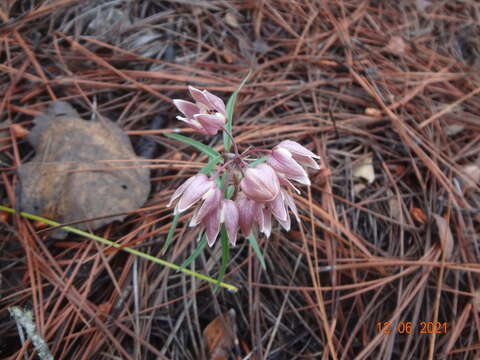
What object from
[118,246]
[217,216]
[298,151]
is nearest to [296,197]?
[298,151]

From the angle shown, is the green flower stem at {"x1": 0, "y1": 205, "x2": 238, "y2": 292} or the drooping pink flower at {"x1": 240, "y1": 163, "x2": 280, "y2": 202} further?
the green flower stem at {"x1": 0, "y1": 205, "x2": 238, "y2": 292}

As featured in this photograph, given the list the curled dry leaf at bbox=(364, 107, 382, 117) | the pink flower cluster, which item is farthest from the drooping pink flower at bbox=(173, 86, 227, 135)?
the curled dry leaf at bbox=(364, 107, 382, 117)

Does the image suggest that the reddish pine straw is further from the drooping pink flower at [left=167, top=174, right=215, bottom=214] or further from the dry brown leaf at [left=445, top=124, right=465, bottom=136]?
the drooping pink flower at [left=167, top=174, right=215, bottom=214]

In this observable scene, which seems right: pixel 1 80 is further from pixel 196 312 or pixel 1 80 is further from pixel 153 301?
pixel 196 312

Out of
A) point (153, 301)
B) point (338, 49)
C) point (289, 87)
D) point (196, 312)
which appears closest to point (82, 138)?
point (153, 301)

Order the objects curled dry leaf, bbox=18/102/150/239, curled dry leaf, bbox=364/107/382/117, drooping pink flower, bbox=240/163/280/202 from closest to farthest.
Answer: drooping pink flower, bbox=240/163/280/202, curled dry leaf, bbox=18/102/150/239, curled dry leaf, bbox=364/107/382/117

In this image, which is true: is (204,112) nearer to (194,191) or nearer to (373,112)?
(194,191)

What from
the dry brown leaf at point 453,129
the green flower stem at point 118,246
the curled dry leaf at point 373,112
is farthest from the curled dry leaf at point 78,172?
the dry brown leaf at point 453,129

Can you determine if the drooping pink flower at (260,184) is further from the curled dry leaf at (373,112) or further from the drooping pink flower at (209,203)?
the curled dry leaf at (373,112)
